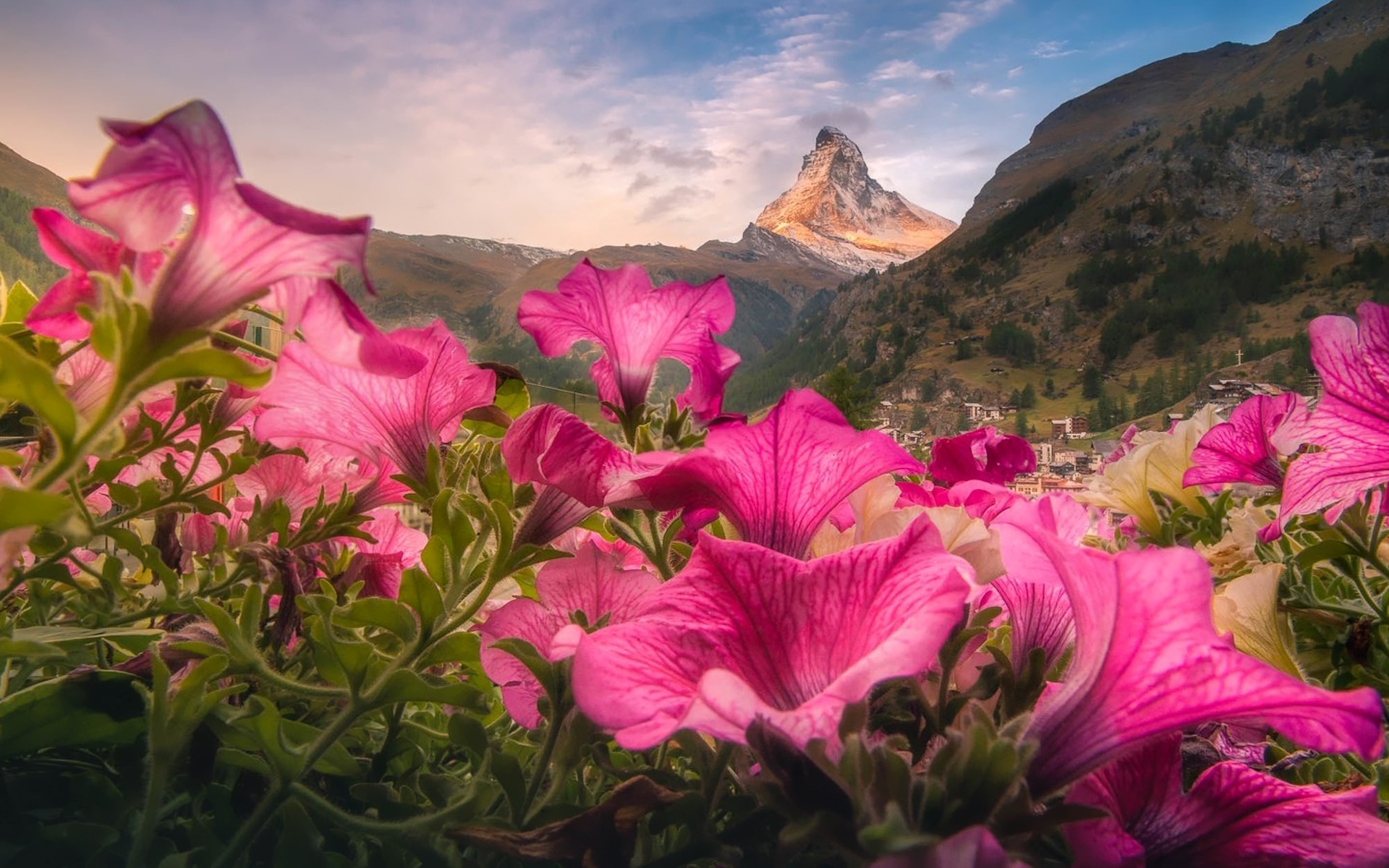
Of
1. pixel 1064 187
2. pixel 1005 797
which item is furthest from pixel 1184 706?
pixel 1064 187

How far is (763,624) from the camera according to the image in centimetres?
30

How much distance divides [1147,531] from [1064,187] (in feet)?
217

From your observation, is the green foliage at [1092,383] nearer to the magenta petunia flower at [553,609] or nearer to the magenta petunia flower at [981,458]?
the magenta petunia flower at [981,458]

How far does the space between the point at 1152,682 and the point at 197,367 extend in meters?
0.34

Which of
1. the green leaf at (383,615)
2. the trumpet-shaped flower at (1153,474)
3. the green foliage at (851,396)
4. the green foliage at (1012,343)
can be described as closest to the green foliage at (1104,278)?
the green foliage at (1012,343)

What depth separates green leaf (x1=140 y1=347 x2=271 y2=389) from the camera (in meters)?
0.25

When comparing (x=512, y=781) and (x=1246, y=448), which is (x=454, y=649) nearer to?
(x=512, y=781)

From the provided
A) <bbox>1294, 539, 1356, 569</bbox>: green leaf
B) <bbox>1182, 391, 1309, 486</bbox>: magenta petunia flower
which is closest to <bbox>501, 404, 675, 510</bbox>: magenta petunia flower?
<bbox>1294, 539, 1356, 569</bbox>: green leaf

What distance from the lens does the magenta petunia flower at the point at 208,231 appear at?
0.26 meters

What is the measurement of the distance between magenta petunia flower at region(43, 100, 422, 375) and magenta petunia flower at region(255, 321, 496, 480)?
102 mm

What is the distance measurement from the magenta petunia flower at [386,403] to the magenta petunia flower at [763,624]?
0.21 meters

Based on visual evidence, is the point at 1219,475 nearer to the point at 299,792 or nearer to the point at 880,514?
the point at 880,514

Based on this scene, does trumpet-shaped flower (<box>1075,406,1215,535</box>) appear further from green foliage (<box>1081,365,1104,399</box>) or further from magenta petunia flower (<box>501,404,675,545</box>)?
green foliage (<box>1081,365,1104,399</box>)

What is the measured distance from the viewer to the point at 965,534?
0.39 metres
